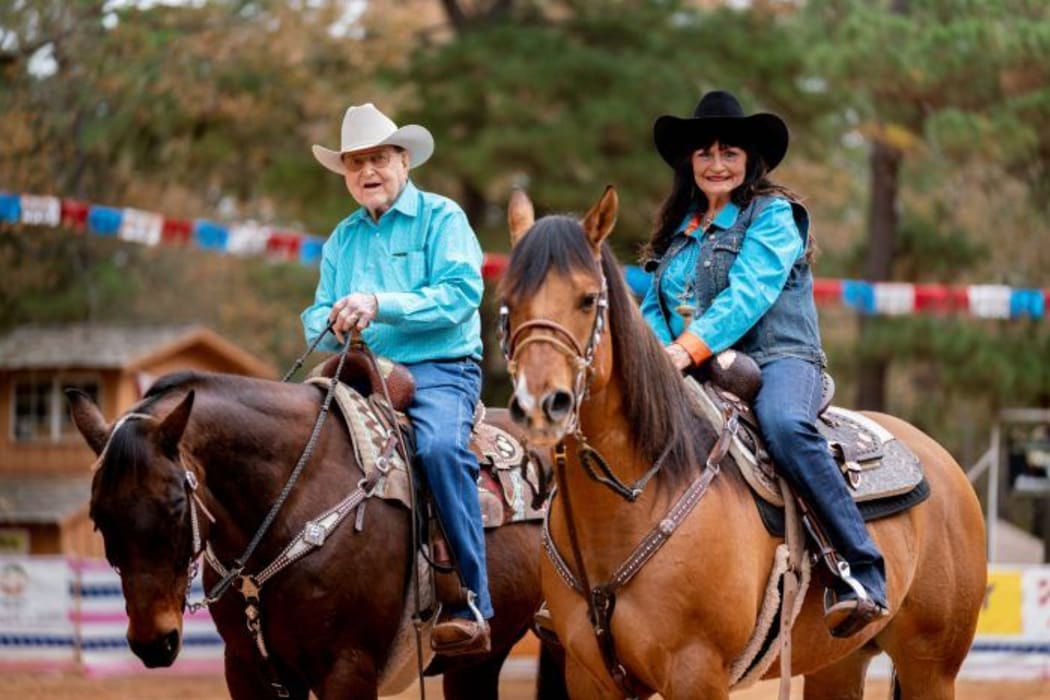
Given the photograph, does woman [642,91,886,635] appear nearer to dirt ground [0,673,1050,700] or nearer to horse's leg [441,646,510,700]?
horse's leg [441,646,510,700]

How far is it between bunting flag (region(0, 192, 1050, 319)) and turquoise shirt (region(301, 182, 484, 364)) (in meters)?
8.00

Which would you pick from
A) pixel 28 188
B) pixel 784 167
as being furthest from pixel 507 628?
pixel 784 167

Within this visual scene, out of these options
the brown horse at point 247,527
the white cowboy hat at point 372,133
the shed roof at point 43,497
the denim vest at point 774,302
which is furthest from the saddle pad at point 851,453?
the shed roof at point 43,497

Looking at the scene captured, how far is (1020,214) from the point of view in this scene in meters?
20.2

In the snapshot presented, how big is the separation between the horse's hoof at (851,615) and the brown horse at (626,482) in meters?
0.17

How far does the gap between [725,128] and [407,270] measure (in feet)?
4.57

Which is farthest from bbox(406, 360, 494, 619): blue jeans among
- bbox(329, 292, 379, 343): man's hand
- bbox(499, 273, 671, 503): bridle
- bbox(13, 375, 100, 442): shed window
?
bbox(13, 375, 100, 442): shed window

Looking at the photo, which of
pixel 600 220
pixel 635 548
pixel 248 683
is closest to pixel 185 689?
pixel 248 683

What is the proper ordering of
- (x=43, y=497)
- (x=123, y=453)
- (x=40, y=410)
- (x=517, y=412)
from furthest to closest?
(x=40, y=410)
(x=43, y=497)
(x=123, y=453)
(x=517, y=412)

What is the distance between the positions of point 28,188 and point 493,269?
5.14m

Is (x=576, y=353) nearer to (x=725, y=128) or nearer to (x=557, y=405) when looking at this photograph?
(x=557, y=405)

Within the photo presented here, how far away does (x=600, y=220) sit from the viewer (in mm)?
4637

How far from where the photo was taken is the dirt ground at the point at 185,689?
11.9 metres

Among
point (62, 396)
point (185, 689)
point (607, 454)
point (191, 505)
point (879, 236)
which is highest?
point (607, 454)
